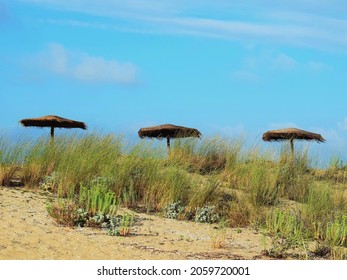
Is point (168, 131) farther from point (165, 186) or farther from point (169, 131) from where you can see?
point (165, 186)

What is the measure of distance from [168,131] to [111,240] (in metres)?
11.5

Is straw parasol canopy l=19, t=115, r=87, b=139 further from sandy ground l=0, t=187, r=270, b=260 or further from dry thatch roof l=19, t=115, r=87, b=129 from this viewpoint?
sandy ground l=0, t=187, r=270, b=260

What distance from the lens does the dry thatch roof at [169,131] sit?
19562 millimetres

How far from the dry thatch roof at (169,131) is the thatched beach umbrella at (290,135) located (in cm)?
305

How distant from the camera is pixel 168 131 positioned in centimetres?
1975

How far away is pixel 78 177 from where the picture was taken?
1121 centimetres

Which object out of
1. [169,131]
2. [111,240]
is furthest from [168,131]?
[111,240]

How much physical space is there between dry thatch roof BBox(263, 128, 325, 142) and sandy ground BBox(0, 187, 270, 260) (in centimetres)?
1137

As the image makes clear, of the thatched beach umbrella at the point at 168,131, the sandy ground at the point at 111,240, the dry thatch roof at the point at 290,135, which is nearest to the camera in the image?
the sandy ground at the point at 111,240

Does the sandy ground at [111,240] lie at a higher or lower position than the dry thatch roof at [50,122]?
lower

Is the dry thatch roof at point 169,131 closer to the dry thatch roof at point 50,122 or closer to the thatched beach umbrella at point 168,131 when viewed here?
the thatched beach umbrella at point 168,131

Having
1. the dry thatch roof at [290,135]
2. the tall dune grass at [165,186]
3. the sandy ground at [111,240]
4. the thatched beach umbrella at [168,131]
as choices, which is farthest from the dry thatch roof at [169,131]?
the sandy ground at [111,240]

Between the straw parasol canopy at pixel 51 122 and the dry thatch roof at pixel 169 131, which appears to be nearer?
the dry thatch roof at pixel 169 131

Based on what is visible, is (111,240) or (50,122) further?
(50,122)
